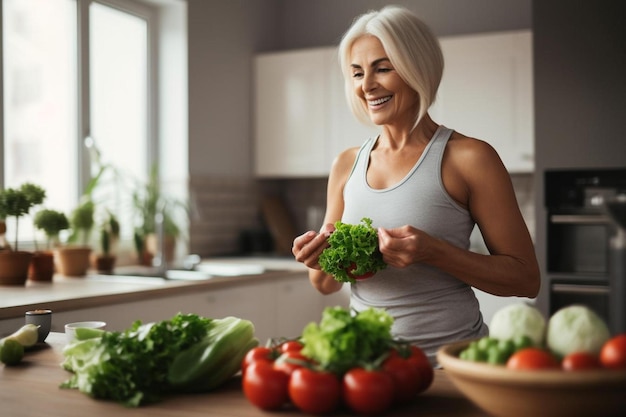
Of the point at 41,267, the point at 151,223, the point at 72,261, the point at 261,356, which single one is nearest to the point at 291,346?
the point at 261,356

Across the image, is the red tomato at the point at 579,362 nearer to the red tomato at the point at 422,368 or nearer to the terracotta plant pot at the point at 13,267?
the red tomato at the point at 422,368

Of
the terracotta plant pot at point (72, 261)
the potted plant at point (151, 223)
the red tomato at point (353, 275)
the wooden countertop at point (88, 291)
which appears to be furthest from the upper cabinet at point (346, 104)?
the red tomato at point (353, 275)

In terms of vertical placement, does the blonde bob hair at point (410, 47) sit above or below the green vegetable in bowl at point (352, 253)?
above

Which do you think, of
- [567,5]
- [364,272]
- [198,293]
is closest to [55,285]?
[198,293]

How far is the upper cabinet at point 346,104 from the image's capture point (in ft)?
12.7

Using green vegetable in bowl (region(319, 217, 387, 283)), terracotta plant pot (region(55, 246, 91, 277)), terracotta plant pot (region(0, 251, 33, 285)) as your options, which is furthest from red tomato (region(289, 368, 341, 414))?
terracotta plant pot (region(55, 246, 91, 277))

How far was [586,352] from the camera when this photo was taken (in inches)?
37.3

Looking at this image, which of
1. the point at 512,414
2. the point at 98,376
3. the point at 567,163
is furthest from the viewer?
the point at 567,163

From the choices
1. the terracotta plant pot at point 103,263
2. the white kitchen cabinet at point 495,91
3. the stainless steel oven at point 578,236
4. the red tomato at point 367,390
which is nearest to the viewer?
the red tomato at point 367,390

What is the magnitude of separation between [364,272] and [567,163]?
218cm

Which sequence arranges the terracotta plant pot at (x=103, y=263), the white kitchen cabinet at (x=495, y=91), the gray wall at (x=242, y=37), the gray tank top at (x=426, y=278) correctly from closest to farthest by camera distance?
the gray tank top at (x=426, y=278), the terracotta plant pot at (x=103, y=263), the white kitchen cabinet at (x=495, y=91), the gray wall at (x=242, y=37)

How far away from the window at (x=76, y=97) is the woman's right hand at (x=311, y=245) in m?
2.03

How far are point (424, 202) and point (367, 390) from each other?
28.7 inches

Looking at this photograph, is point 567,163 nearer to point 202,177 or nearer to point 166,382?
point 202,177
